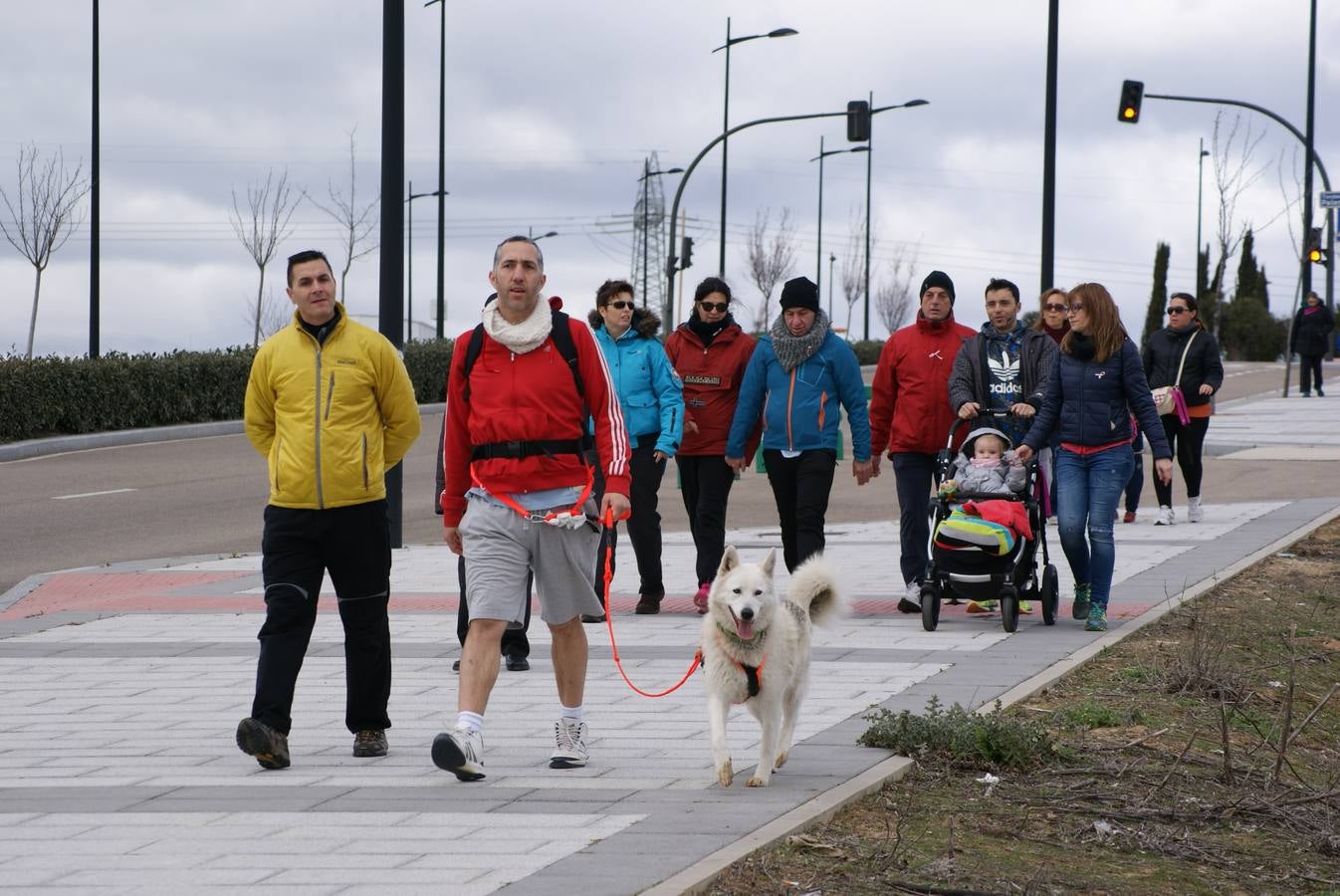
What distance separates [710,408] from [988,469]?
5.63 feet

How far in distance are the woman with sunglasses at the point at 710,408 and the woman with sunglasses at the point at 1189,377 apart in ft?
21.4

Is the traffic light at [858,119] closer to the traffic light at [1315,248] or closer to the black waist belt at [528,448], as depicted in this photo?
the traffic light at [1315,248]

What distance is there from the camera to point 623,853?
214 inches

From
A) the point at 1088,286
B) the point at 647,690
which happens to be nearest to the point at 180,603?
the point at 647,690

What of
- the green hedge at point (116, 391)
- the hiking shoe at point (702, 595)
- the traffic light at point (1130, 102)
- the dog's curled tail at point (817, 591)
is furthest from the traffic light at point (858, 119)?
the dog's curled tail at point (817, 591)

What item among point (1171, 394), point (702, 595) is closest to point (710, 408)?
point (702, 595)

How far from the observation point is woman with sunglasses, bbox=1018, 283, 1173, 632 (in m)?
10.2

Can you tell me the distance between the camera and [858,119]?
34.9 metres

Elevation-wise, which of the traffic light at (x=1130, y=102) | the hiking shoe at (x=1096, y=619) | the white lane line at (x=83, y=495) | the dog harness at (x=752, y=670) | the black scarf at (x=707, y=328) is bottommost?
the white lane line at (x=83, y=495)

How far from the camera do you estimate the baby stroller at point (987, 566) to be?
34.0ft

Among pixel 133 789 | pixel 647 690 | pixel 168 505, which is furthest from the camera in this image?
pixel 168 505

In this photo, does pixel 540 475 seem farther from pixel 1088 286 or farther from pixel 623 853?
pixel 1088 286

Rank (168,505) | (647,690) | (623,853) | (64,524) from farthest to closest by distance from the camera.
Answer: (168,505) → (64,524) → (647,690) → (623,853)

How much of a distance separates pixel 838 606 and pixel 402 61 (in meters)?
9.19
